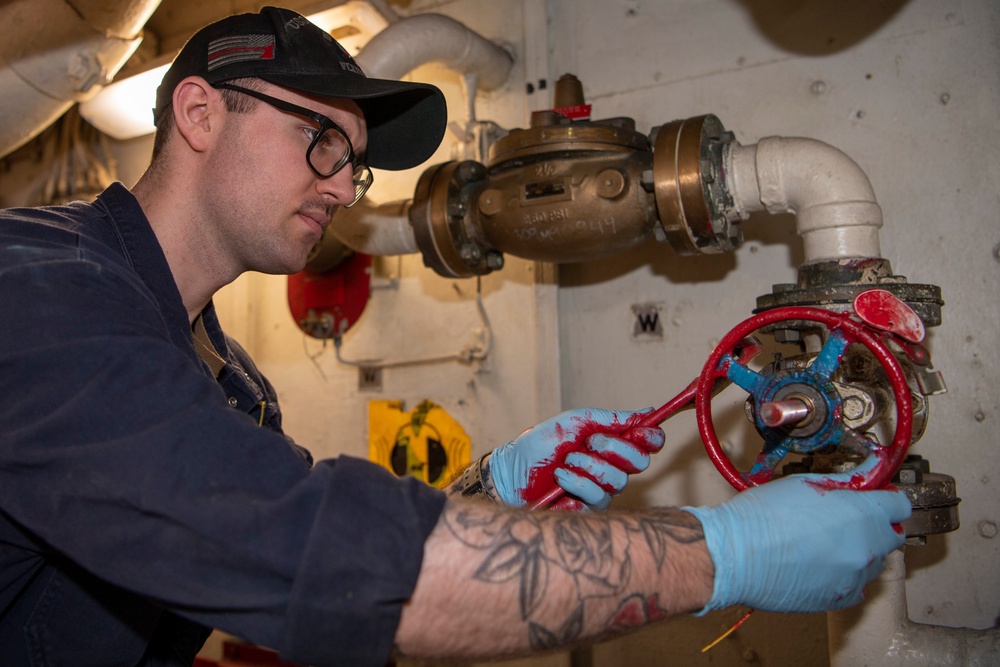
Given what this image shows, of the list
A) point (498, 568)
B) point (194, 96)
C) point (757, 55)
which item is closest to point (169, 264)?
point (194, 96)

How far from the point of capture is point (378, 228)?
1538 mm

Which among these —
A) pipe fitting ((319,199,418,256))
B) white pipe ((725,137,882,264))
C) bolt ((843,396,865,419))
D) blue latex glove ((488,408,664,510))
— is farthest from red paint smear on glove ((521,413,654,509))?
pipe fitting ((319,199,418,256))

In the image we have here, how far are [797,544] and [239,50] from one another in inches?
36.2

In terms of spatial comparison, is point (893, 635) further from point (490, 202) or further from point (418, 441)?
point (418, 441)

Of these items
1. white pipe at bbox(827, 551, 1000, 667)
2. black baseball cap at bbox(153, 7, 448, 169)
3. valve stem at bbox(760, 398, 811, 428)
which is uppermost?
black baseball cap at bbox(153, 7, 448, 169)

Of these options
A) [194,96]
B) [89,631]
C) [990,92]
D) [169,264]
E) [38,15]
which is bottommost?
[89,631]

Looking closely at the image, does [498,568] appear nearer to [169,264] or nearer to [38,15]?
[169,264]

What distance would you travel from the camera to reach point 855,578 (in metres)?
0.75

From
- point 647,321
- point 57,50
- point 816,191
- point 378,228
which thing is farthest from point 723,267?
point 57,50

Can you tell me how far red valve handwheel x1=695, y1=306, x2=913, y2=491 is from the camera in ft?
2.51

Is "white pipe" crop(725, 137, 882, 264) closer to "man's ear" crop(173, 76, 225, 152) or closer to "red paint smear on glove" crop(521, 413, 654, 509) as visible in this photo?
"red paint smear on glove" crop(521, 413, 654, 509)

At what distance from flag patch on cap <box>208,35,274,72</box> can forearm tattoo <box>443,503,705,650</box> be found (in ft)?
2.19

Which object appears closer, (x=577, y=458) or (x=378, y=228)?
(x=577, y=458)

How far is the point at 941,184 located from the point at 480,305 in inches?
37.9
